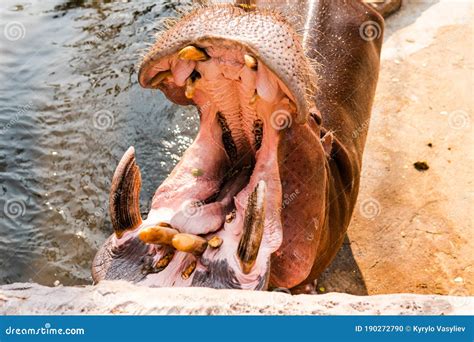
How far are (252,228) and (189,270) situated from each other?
0.38 meters

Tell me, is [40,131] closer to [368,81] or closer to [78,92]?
[78,92]

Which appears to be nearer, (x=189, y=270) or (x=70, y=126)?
(x=189, y=270)

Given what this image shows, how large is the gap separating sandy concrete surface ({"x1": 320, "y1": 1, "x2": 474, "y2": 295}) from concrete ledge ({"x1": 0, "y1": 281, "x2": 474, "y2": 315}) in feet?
6.44

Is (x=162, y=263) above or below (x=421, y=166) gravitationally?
above

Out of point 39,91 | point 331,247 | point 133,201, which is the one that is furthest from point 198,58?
point 39,91

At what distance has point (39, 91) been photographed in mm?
5094

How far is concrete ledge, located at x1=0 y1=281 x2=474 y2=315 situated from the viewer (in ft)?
5.44

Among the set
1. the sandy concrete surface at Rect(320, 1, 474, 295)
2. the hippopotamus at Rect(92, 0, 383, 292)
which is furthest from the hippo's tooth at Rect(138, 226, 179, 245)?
the sandy concrete surface at Rect(320, 1, 474, 295)

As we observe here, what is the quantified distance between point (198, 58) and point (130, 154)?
481 mm

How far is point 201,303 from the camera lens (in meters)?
1.68

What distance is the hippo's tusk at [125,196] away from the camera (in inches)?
90.3

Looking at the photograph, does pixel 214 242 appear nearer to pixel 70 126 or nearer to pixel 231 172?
pixel 231 172

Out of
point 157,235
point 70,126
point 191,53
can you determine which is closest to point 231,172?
point 157,235

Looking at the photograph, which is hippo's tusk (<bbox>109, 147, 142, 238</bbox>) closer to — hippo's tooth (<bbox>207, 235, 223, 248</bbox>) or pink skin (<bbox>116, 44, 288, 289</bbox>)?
pink skin (<bbox>116, 44, 288, 289</bbox>)
